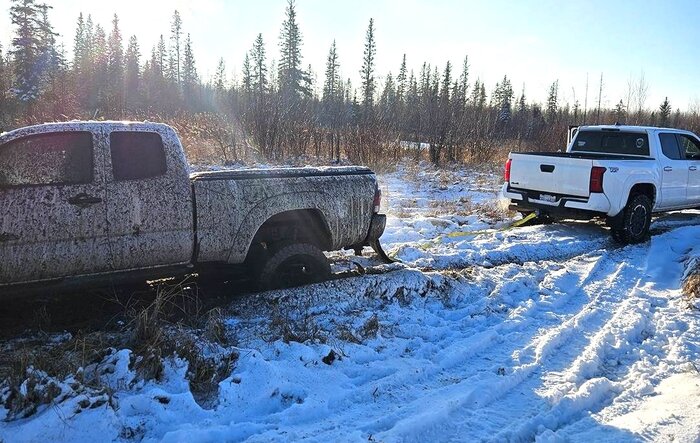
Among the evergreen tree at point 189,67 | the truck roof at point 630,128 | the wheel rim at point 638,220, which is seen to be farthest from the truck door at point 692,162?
the evergreen tree at point 189,67

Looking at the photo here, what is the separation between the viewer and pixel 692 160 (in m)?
10.4

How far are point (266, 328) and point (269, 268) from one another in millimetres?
1002

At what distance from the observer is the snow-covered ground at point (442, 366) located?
331cm

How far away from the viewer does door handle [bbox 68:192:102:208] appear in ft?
14.7

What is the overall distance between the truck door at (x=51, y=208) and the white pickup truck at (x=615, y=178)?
7531 millimetres

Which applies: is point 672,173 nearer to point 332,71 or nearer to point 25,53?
point 25,53

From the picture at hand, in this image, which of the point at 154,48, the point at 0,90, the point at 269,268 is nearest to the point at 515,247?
the point at 269,268

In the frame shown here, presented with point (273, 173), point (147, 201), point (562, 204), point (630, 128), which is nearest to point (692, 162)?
point (630, 128)


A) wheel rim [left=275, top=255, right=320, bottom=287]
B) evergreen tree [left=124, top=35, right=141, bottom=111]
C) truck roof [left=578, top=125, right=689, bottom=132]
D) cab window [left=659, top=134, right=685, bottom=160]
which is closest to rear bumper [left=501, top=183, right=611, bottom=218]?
truck roof [left=578, top=125, right=689, bottom=132]

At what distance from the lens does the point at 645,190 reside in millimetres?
9469

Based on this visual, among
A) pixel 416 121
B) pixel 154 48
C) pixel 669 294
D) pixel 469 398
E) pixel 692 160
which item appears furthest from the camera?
pixel 154 48

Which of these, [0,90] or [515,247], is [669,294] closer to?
[515,247]

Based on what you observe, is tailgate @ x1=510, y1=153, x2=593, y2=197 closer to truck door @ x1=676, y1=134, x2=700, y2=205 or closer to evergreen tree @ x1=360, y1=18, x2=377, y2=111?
truck door @ x1=676, y1=134, x2=700, y2=205

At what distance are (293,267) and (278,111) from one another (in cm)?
1455
